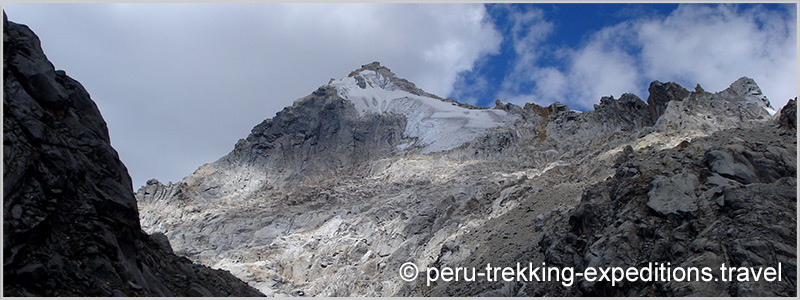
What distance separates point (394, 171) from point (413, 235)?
19781 millimetres

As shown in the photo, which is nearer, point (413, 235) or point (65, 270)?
point (65, 270)

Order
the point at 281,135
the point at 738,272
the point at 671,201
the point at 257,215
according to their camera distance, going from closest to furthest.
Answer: the point at 738,272
the point at 671,201
the point at 257,215
the point at 281,135

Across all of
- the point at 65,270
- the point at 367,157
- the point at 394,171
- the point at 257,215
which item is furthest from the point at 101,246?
the point at 367,157

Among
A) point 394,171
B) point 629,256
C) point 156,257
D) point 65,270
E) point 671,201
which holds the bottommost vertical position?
point 65,270

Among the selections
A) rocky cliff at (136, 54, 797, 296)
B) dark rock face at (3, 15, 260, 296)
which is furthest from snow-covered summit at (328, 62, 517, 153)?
dark rock face at (3, 15, 260, 296)

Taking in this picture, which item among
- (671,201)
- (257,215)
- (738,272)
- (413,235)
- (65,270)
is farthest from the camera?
(257,215)

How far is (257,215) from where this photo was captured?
58594mm

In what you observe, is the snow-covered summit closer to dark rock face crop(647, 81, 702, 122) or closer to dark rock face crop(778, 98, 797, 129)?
dark rock face crop(647, 81, 702, 122)

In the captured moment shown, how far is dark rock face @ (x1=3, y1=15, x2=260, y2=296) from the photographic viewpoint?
15500 mm

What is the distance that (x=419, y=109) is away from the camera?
8962cm

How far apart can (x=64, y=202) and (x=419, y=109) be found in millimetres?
73446

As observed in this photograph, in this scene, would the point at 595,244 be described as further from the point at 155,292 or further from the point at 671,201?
the point at 155,292
